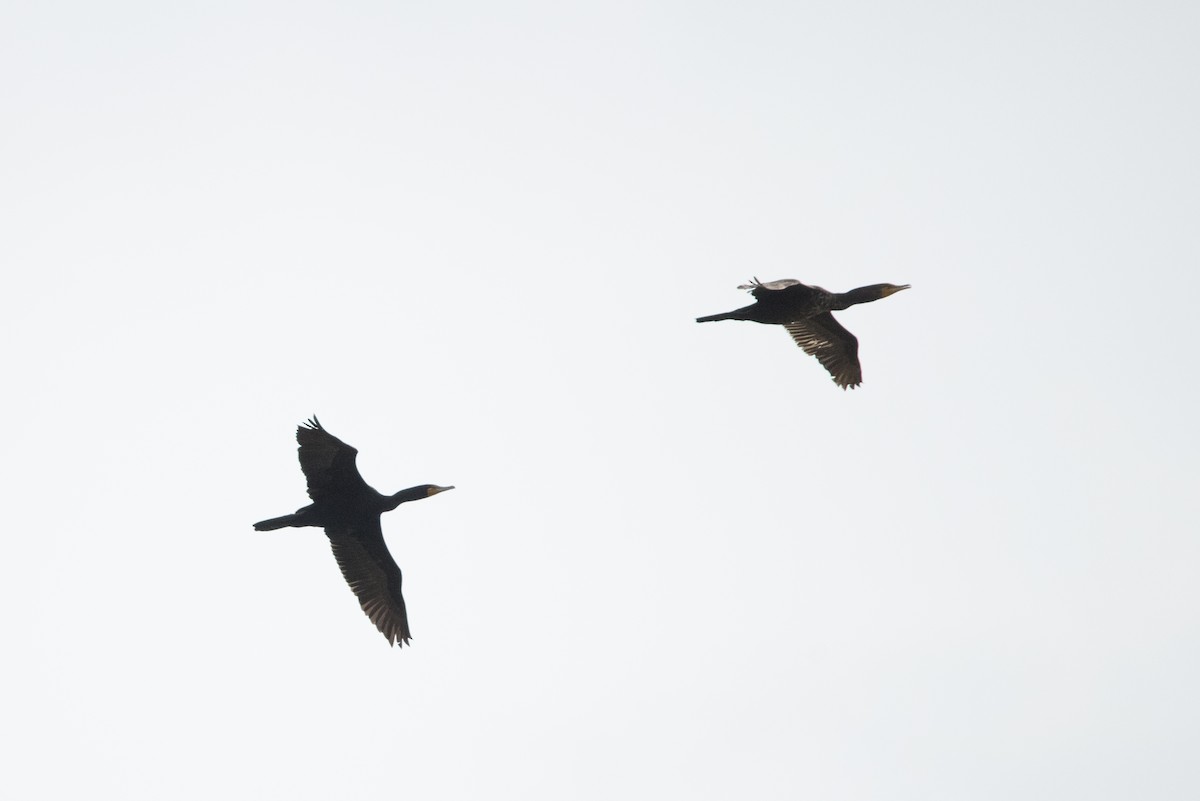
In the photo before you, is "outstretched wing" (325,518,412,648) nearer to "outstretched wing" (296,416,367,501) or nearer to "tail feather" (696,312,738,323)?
"outstretched wing" (296,416,367,501)

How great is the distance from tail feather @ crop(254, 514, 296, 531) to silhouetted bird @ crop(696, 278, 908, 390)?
611cm

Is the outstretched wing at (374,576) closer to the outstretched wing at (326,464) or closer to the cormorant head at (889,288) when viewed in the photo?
the outstretched wing at (326,464)

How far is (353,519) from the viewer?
1634 centimetres

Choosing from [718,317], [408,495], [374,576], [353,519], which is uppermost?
[718,317]

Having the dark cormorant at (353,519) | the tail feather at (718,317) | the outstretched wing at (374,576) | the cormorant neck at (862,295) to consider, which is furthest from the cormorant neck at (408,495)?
the cormorant neck at (862,295)

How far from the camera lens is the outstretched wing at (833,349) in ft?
65.0

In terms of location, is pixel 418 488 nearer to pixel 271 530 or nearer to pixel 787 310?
pixel 271 530

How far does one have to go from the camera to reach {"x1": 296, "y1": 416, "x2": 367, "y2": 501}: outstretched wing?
1526 centimetres

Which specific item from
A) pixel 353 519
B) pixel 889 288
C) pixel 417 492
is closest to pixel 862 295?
pixel 889 288

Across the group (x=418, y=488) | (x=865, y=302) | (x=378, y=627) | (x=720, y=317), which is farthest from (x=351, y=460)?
(x=865, y=302)

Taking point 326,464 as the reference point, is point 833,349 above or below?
above

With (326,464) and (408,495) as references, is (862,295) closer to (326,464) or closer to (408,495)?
(408,495)

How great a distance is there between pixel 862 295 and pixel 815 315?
751 millimetres

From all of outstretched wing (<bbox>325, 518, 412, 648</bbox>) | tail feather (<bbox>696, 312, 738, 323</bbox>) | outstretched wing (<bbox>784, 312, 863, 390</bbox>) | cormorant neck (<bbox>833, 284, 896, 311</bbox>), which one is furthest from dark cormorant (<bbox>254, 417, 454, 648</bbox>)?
outstretched wing (<bbox>784, 312, 863, 390</bbox>)
